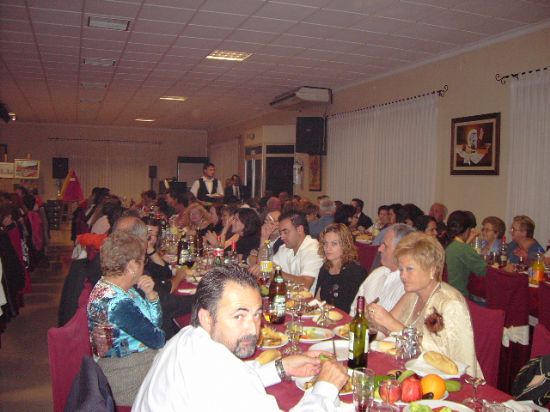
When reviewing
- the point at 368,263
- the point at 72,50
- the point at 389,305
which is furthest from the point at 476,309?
the point at 72,50

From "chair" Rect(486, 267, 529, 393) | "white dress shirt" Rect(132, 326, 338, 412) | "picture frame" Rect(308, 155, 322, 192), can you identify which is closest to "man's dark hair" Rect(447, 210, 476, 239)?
"chair" Rect(486, 267, 529, 393)

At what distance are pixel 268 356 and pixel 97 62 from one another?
7.13 m

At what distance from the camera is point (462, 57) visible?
7016mm

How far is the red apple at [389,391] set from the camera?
1.90m

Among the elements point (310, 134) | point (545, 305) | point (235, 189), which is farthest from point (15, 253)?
point (235, 189)

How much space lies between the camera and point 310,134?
35.0ft

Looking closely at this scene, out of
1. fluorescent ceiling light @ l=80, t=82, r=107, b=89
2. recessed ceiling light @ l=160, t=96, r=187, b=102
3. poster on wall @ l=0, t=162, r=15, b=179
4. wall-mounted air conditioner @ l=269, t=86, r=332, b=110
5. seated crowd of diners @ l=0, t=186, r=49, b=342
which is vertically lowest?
seated crowd of diners @ l=0, t=186, r=49, b=342

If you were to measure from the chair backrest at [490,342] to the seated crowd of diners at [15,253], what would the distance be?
13.9 feet

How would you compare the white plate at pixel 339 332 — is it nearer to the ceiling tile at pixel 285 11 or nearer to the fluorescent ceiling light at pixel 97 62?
the ceiling tile at pixel 285 11

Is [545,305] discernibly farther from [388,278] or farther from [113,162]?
[113,162]

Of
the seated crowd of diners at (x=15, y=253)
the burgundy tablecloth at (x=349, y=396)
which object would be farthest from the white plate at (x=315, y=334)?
the seated crowd of diners at (x=15, y=253)

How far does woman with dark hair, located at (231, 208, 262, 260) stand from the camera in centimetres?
575

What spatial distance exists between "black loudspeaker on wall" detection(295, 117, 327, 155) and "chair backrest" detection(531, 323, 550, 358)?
8491mm

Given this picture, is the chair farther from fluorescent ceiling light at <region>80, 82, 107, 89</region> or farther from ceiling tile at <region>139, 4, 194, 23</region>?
fluorescent ceiling light at <region>80, 82, 107, 89</region>
